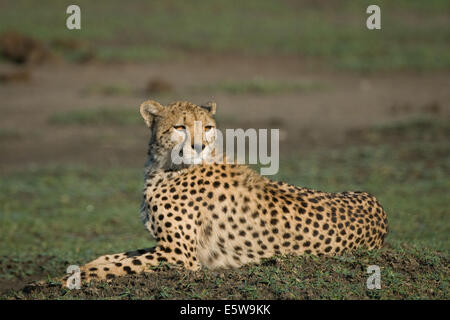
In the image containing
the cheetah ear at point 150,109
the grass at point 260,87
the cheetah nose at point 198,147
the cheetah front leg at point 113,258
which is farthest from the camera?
the grass at point 260,87

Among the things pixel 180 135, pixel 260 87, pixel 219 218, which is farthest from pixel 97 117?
pixel 219 218

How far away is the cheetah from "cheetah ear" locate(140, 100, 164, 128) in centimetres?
14

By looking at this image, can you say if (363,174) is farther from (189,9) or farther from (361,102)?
(189,9)

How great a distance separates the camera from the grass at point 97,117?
562 inches

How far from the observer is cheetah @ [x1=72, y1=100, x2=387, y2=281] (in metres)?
5.15

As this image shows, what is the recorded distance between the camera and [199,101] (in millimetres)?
15711

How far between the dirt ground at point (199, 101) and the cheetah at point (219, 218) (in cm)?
659

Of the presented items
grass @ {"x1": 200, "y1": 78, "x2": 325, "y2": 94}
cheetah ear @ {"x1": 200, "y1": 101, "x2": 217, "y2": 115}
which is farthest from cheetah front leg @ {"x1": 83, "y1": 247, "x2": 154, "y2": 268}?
grass @ {"x1": 200, "y1": 78, "x2": 325, "y2": 94}

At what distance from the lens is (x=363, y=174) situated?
1079cm

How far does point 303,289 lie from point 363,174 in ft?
20.9

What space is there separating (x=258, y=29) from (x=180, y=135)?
19319 mm

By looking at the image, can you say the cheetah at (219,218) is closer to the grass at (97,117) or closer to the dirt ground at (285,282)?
the dirt ground at (285,282)

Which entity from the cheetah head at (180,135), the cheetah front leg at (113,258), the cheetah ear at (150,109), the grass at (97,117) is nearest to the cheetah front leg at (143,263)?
the cheetah front leg at (113,258)

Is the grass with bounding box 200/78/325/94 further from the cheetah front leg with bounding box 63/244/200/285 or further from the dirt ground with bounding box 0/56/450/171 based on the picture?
the cheetah front leg with bounding box 63/244/200/285
